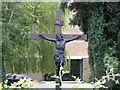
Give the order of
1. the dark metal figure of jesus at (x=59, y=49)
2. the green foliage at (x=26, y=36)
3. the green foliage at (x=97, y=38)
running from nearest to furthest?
the dark metal figure of jesus at (x=59, y=49) → the green foliage at (x=97, y=38) → the green foliage at (x=26, y=36)

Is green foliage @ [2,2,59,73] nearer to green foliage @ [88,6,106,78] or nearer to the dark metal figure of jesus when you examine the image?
green foliage @ [88,6,106,78]

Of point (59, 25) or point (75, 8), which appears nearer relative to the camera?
point (59, 25)

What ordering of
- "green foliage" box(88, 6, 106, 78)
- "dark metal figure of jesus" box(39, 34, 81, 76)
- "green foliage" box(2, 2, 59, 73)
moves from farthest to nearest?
"green foliage" box(2, 2, 59, 73) < "green foliage" box(88, 6, 106, 78) < "dark metal figure of jesus" box(39, 34, 81, 76)

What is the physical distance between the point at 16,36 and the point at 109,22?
4484 mm

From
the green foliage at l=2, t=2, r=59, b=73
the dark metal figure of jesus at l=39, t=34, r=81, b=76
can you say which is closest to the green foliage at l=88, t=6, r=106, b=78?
the dark metal figure of jesus at l=39, t=34, r=81, b=76

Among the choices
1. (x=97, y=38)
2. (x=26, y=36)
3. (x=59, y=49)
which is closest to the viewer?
(x=59, y=49)

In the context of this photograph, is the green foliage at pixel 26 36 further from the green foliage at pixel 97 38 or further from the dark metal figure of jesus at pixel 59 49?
the dark metal figure of jesus at pixel 59 49

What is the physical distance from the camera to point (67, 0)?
9.47m

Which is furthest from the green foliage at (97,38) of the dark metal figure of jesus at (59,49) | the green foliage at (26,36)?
the green foliage at (26,36)

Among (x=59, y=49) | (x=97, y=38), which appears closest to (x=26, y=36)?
(x=97, y=38)

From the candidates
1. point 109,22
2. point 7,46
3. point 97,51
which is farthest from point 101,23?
point 7,46

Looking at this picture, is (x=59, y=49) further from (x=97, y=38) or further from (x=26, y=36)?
(x=26, y=36)

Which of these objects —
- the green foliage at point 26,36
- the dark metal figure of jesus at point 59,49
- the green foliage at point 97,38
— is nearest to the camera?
the dark metal figure of jesus at point 59,49

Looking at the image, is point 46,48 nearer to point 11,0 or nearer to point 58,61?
point 11,0
